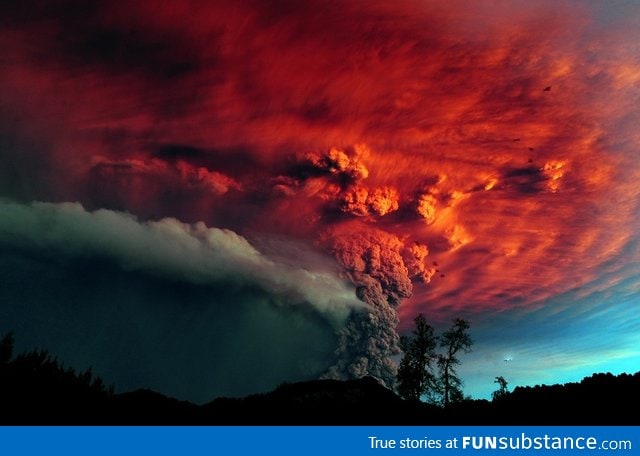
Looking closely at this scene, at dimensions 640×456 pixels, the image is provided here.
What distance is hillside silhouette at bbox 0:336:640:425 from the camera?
27.6 metres

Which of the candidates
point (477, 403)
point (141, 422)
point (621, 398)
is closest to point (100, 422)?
point (141, 422)

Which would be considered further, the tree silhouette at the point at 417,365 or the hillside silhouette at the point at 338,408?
the tree silhouette at the point at 417,365

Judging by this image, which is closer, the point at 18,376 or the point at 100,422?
the point at 100,422

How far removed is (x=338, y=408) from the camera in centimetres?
3359

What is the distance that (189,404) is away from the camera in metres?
37.5

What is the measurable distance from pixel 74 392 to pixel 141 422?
17.1 m

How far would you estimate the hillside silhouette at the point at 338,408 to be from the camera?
90.6 feet

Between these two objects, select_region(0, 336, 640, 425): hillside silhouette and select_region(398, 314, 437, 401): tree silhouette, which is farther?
select_region(398, 314, 437, 401): tree silhouette

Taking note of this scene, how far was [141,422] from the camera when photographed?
32.4m

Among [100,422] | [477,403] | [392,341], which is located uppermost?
[392,341]
